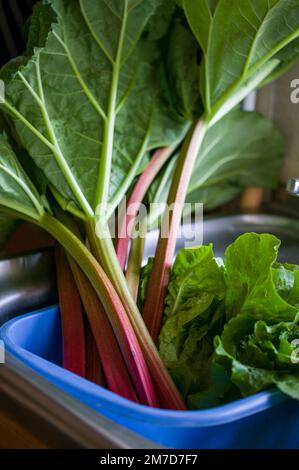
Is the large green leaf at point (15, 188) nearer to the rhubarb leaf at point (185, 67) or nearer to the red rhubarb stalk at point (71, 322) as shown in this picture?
the red rhubarb stalk at point (71, 322)

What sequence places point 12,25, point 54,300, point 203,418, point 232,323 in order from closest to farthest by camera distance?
1. point 203,418
2. point 232,323
3. point 54,300
4. point 12,25

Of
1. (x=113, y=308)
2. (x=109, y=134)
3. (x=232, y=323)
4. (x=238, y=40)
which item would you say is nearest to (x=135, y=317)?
(x=113, y=308)

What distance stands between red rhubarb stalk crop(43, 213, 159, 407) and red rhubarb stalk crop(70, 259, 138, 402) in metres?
0.01

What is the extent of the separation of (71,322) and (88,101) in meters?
0.28

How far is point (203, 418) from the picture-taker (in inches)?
20.8

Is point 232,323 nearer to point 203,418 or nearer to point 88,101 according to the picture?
point 203,418

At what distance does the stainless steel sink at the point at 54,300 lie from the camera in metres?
0.49

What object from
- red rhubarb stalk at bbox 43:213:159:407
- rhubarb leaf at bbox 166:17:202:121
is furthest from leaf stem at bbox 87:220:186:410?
rhubarb leaf at bbox 166:17:202:121

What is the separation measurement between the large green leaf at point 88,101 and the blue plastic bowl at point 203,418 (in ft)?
0.82

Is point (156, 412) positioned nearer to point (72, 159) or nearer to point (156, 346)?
point (156, 346)

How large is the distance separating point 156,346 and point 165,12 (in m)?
0.45

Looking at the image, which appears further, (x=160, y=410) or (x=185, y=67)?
(x=185, y=67)

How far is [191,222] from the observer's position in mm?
1005

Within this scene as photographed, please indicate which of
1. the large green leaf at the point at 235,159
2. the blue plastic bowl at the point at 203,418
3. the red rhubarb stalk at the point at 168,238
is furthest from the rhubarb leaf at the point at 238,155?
the blue plastic bowl at the point at 203,418
